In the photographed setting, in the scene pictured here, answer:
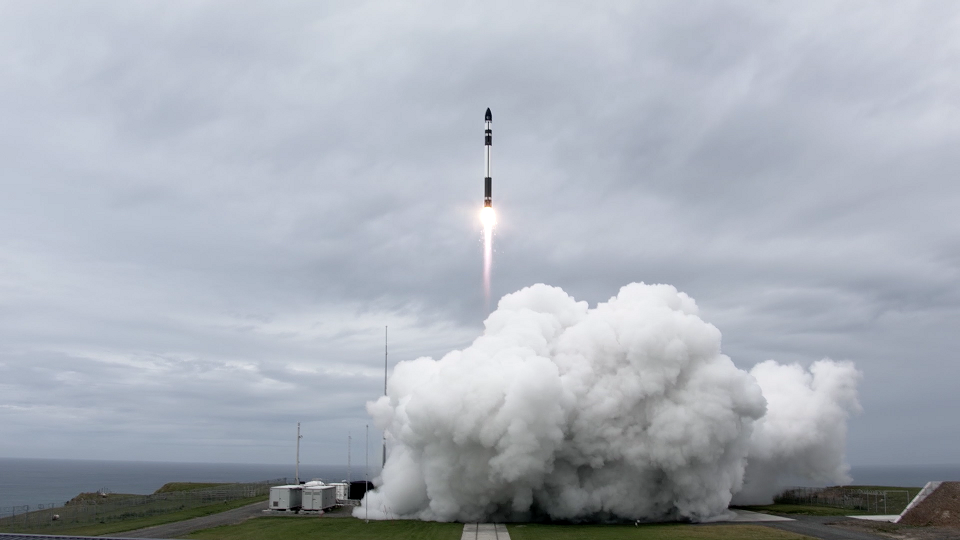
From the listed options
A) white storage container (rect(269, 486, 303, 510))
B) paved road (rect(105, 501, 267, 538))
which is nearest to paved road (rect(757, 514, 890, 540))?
white storage container (rect(269, 486, 303, 510))

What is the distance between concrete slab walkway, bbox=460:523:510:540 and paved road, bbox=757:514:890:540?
585 inches

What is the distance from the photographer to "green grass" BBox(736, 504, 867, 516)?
48428mm

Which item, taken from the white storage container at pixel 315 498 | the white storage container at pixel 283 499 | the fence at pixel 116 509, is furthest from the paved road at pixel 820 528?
the fence at pixel 116 509

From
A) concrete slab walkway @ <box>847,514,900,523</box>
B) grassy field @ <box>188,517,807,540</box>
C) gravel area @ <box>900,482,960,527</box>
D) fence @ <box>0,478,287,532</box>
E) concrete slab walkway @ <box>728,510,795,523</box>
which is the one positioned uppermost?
gravel area @ <box>900,482,960,527</box>

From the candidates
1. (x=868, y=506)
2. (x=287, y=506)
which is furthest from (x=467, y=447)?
(x=868, y=506)

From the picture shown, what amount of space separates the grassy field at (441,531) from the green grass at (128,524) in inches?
214

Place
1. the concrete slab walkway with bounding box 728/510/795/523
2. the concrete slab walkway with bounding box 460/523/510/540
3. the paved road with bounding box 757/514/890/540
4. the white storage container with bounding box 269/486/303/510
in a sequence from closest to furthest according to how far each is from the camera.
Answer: the paved road with bounding box 757/514/890/540 → the concrete slab walkway with bounding box 460/523/510/540 → the concrete slab walkway with bounding box 728/510/795/523 → the white storage container with bounding box 269/486/303/510

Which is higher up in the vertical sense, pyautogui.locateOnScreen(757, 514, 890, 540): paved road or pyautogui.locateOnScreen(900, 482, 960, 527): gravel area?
pyautogui.locateOnScreen(900, 482, 960, 527): gravel area

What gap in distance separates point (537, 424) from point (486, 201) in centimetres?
1800

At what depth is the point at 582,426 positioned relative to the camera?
45.5 meters

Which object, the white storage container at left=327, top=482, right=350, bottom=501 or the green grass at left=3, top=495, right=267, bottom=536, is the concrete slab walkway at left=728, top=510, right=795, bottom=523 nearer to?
the white storage container at left=327, top=482, right=350, bottom=501

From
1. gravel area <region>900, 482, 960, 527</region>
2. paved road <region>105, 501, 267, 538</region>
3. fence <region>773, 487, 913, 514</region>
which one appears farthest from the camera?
fence <region>773, 487, 913, 514</region>

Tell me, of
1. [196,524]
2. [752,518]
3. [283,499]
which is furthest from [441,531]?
[752,518]

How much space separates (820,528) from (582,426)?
14.0 m
